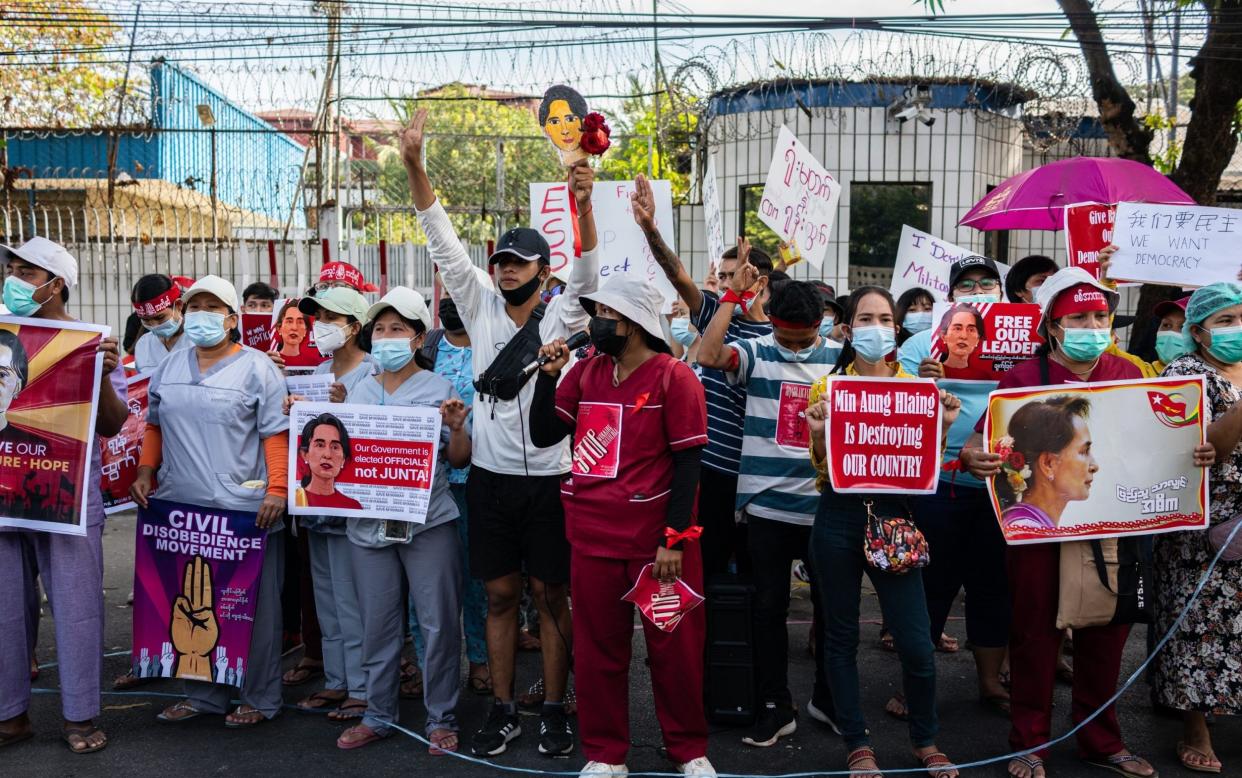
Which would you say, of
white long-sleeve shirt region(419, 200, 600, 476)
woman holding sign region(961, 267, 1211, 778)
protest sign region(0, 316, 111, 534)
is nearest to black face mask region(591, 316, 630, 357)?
white long-sleeve shirt region(419, 200, 600, 476)

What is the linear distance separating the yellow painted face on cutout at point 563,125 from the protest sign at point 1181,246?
9.81ft

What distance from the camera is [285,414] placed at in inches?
206

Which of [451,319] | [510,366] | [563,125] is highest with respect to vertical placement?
[563,125]

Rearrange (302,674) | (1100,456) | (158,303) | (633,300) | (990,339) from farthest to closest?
1. (158,303)
2. (302,674)
3. (990,339)
4. (1100,456)
5. (633,300)

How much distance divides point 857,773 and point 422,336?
2.70 metres

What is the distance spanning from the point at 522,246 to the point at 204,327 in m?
1.50

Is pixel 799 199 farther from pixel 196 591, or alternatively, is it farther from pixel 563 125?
pixel 196 591

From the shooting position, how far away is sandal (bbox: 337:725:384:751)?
4.87 m

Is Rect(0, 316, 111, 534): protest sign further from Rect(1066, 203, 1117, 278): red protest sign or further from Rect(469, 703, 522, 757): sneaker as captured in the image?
Rect(1066, 203, 1117, 278): red protest sign

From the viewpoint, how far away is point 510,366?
4.84 metres

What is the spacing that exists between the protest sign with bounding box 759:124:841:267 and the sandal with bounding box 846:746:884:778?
3665mm

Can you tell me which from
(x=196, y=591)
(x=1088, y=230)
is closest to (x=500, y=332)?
(x=196, y=591)

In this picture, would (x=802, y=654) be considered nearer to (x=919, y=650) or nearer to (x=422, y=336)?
(x=919, y=650)

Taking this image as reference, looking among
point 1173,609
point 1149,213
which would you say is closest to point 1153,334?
point 1149,213
